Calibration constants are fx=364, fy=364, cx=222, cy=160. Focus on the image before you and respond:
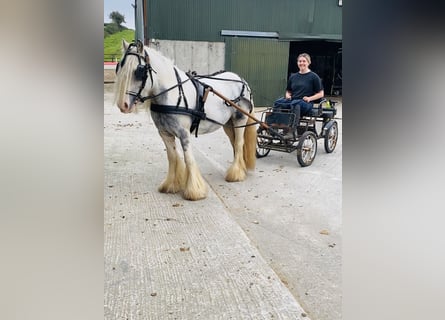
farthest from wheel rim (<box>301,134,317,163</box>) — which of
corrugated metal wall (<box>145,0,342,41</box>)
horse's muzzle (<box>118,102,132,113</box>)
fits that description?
corrugated metal wall (<box>145,0,342,41</box>)

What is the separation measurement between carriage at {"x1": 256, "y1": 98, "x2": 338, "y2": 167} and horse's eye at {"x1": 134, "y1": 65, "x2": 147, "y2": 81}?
184cm

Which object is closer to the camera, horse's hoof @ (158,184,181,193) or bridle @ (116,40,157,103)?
bridle @ (116,40,157,103)

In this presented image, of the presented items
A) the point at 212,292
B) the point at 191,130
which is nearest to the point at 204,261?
the point at 212,292

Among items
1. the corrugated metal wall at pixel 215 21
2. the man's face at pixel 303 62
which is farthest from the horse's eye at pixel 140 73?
the corrugated metal wall at pixel 215 21

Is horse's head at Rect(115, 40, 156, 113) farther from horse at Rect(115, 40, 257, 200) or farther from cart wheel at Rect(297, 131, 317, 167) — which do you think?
cart wheel at Rect(297, 131, 317, 167)

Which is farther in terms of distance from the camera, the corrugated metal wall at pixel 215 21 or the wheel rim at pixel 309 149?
the corrugated metal wall at pixel 215 21

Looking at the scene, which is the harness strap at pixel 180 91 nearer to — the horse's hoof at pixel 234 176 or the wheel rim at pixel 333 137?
the horse's hoof at pixel 234 176

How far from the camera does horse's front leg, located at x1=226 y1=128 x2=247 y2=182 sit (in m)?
3.79

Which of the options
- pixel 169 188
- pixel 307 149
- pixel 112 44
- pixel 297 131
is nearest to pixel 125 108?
pixel 169 188

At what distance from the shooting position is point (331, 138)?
4.89 metres

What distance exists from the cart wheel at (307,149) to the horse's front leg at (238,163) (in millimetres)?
809

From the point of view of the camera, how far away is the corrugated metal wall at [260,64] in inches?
390
